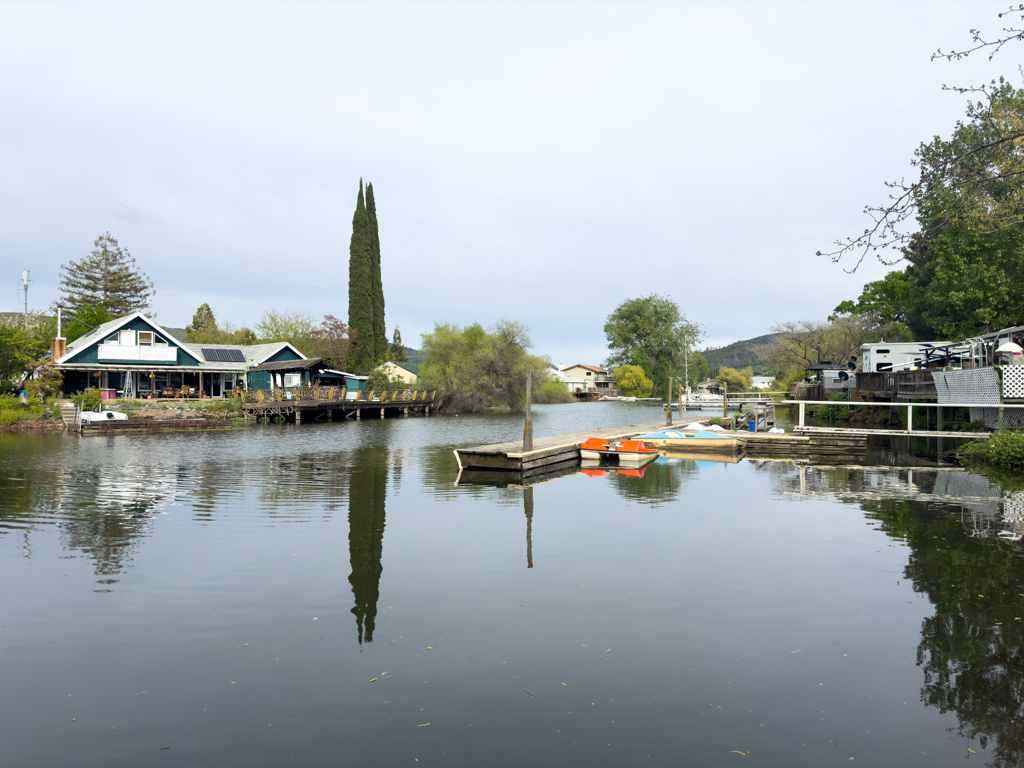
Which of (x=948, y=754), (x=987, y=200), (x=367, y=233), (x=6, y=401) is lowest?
(x=948, y=754)

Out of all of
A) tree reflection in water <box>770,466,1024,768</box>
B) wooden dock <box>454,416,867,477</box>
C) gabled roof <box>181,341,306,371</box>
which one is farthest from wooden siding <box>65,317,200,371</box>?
tree reflection in water <box>770,466,1024,768</box>

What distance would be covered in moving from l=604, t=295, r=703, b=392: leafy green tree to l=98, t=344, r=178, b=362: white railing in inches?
2898

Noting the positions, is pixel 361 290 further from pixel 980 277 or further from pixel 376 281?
pixel 980 277

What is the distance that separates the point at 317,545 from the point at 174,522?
3.91 m

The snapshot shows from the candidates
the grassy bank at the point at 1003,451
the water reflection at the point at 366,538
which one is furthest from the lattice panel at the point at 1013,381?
the water reflection at the point at 366,538

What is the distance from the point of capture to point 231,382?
5378cm

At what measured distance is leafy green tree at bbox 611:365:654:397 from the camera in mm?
103125

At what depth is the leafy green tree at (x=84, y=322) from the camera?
185 ft

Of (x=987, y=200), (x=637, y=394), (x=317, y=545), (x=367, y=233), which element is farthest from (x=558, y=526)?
(x=637, y=394)

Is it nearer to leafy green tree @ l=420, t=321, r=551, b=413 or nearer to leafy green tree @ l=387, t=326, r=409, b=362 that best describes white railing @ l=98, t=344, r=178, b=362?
leafy green tree @ l=420, t=321, r=551, b=413

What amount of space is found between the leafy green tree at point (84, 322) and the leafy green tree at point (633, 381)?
70715 millimetres

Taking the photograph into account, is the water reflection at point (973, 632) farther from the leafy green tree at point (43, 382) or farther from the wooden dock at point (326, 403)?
the leafy green tree at point (43, 382)

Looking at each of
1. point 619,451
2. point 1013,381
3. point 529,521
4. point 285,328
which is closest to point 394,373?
point 285,328

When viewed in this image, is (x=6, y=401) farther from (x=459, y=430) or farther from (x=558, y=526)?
(x=558, y=526)
